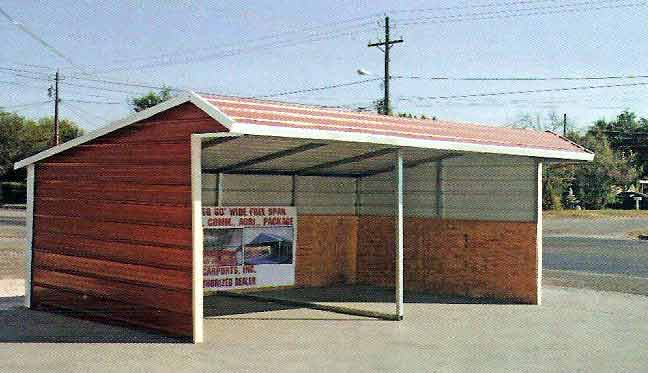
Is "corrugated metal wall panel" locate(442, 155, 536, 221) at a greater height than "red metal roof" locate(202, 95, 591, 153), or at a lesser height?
lesser

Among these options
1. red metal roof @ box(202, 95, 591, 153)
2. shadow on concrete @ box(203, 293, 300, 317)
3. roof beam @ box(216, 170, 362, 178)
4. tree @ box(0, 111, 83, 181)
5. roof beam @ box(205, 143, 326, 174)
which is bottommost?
shadow on concrete @ box(203, 293, 300, 317)

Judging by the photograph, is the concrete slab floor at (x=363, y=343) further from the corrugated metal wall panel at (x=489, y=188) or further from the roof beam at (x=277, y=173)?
the roof beam at (x=277, y=173)

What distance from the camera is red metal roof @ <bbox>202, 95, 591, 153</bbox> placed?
10719mm

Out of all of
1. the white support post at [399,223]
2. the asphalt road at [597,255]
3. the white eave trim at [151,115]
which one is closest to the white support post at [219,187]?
the white eave trim at [151,115]

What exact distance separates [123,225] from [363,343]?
4234 millimetres

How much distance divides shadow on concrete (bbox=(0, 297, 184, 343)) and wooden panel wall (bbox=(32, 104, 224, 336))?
232 mm

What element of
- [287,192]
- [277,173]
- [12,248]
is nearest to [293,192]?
[287,192]

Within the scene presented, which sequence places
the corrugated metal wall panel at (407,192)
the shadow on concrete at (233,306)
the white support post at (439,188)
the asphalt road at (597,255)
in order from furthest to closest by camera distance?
the asphalt road at (597,255)
the corrugated metal wall panel at (407,192)
the white support post at (439,188)
the shadow on concrete at (233,306)

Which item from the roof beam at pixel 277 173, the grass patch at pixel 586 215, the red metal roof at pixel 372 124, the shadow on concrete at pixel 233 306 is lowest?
the shadow on concrete at pixel 233 306

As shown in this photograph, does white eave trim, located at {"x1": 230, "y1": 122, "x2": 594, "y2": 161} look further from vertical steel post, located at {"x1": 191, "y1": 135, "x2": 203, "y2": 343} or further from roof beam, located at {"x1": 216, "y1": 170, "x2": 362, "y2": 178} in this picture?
roof beam, located at {"x1": 216, "y1": 170, "x2": 362, "y2": 178}

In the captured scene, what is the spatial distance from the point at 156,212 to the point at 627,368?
6909 mm

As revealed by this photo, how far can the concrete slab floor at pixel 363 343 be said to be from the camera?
9891mm

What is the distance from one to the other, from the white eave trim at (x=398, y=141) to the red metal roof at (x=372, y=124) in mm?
103

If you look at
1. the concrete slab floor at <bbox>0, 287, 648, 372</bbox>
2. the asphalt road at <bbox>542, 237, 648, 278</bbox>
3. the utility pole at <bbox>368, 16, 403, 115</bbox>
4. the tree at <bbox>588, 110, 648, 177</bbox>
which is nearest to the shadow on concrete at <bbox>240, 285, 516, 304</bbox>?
the concrete slab floor at <bbox>0, 287, 648, 372</bbox>
